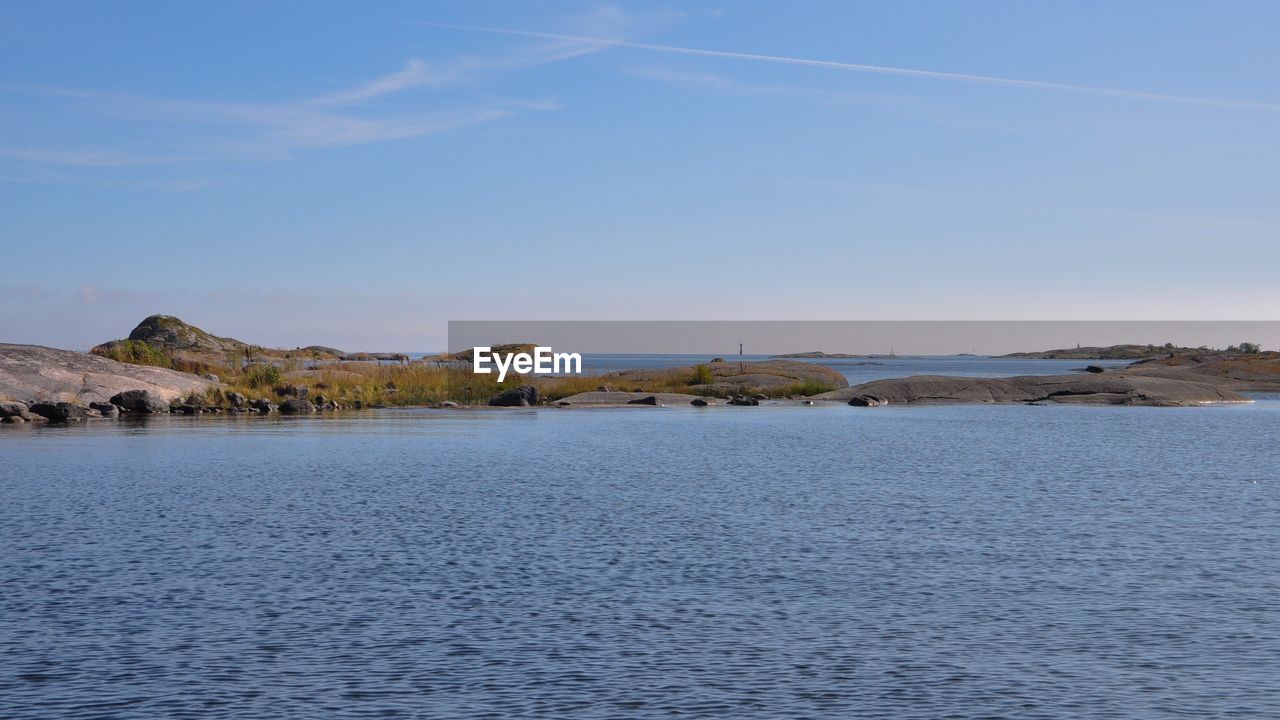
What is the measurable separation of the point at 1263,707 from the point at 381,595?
8747mm

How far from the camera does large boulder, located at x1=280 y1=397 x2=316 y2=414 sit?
166ft

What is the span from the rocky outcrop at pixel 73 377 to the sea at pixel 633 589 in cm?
1828

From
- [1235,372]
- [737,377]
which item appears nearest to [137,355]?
[737,377]

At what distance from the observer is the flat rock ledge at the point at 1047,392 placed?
204 ft

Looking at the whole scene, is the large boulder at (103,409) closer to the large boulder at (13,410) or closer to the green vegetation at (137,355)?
→ the large boulder at (13,410)

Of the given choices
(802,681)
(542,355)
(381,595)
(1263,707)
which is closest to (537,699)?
(802,681)

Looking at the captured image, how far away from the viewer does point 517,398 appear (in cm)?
5631

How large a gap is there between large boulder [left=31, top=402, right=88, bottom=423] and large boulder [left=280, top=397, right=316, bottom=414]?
8.83 metres

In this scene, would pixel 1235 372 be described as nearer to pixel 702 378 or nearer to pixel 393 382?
pixel 702 378

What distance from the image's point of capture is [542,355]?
9562cm

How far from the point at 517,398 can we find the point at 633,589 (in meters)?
43.0

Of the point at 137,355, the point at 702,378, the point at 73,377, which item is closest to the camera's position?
the point at 73,377

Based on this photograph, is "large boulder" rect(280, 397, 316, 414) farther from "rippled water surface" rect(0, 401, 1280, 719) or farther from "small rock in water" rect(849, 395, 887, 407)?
"small rock in water" rect(849, 395, 887, 407)

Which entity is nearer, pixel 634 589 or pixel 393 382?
pixel 634 589
